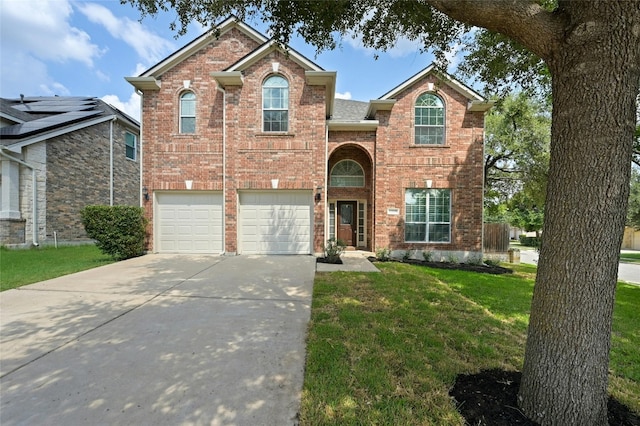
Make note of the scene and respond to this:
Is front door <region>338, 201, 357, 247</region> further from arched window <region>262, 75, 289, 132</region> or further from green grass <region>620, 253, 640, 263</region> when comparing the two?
green grass <region>620, 253, 640, 263</region>

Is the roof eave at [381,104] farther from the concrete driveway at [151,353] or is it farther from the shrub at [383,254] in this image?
the concrete driveway at [151,353]

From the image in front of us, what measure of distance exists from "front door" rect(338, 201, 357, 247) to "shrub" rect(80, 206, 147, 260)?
747 centimetres

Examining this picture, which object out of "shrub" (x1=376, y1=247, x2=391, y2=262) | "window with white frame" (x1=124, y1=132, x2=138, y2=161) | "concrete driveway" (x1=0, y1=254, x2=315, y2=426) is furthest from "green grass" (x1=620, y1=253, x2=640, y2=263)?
"window with white frame" (x1=124, y1=132, x2=138, y2=161)

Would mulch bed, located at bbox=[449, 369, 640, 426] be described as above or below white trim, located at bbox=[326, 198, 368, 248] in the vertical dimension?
below

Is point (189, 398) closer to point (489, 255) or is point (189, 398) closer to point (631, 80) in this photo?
point (631, 80)

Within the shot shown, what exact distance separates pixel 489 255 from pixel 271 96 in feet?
37.3

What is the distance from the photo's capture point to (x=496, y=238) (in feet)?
42.2

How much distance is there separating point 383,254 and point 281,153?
5.01 meters


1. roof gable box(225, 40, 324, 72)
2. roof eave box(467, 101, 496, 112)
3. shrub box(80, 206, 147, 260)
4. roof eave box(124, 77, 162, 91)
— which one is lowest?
shrub box(80, 206, 147, 260)

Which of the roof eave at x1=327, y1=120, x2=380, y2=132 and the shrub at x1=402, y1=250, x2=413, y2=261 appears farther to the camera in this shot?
the roof eave at x1=327, y1=120, x2=380, y2=132

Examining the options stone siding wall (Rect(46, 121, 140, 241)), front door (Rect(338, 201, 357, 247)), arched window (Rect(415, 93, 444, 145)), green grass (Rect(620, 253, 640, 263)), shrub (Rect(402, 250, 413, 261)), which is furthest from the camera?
green grass (Rect(620, 253, 640, 263))

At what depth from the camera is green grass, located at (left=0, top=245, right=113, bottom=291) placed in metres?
6.21

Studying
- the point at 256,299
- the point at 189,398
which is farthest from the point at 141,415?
the point at 256,299

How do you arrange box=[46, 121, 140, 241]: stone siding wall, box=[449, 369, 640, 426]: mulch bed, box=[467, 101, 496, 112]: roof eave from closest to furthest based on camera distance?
box=[449, 369, 640, 426]: mulch bed, box=[467, 101, 496, 112]: roof eave, box=[46, 121, 140, 241]: stone siding wall
